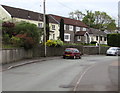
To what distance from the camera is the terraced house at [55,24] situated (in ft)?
145

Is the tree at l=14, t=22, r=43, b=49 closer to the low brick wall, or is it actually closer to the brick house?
the low brick wall

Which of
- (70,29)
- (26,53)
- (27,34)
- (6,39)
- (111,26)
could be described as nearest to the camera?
(6,39)

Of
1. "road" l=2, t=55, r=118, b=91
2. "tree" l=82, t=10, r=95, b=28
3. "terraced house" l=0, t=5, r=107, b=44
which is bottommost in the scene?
"road" l=2, t=55, r=118, b=91

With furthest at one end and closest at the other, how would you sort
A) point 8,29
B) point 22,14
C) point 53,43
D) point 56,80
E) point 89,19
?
point 89,19 → point 22,14 → point 53,43 → point 8,29 → point 56,80

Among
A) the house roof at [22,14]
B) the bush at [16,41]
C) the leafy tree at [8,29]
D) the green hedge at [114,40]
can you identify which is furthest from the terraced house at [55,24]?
Result: the bush at [16,41]

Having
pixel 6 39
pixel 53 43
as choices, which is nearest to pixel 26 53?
pixel 6 39

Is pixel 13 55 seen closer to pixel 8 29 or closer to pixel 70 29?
pixel 8 29

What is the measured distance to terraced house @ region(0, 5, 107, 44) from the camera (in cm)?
4419

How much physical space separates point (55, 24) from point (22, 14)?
10235 millimetres

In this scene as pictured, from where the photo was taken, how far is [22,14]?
47.0 meters

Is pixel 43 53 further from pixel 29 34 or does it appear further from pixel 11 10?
pixel 11 10

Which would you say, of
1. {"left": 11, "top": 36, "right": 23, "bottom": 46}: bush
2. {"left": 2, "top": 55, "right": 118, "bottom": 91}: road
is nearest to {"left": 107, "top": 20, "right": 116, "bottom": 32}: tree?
{"left": 11, "top": 36, "right": 23, "bottom": 46}: bush

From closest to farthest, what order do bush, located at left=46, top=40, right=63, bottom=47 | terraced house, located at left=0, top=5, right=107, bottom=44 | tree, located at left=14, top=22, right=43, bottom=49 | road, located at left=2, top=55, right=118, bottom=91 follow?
road, located at left=2, top=55, right=118, bottom=91 < tree, located at left=14, top=22, right=43, bottom=49 < bush, located at left=46, top=40, right=63, bottom=47 < terraced house, located at left=0, top=5, right=107, bottom=44

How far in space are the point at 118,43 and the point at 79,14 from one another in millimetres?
34841
